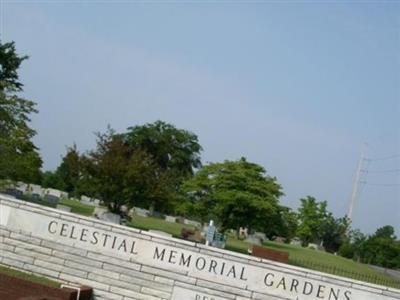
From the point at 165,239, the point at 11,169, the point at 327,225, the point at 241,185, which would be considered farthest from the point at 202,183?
the point at 327,225

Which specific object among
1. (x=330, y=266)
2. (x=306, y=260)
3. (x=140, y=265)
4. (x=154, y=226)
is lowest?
(x=154, y=226)

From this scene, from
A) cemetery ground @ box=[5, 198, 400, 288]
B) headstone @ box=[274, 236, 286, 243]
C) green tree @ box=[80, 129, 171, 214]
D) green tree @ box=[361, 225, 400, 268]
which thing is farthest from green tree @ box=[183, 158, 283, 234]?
headstone @ box=[274, 236, 286, 243]

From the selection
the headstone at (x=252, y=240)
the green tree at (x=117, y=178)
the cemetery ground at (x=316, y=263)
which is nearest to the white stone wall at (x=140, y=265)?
the cemetery ground at (x=316, y=263)

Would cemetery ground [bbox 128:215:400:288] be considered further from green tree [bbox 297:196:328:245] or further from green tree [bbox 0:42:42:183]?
green tree [bbox 297:196:328:245]

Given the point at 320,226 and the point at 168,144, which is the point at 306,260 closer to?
the point at 320,226

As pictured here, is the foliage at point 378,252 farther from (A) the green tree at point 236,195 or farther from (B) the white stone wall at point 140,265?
(B) the white stone wall at point 140,265

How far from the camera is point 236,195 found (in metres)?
38.1

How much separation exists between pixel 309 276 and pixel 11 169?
15508 millimetres

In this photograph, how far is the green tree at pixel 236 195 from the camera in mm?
38344

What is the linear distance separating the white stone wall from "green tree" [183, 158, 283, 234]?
983 inches

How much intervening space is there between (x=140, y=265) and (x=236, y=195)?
25372 mm

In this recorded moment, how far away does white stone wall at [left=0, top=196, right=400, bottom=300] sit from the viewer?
12516 mm

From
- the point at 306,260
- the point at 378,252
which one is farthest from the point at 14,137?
the point at 378,252

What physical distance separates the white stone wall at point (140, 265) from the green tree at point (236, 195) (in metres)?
25.0
